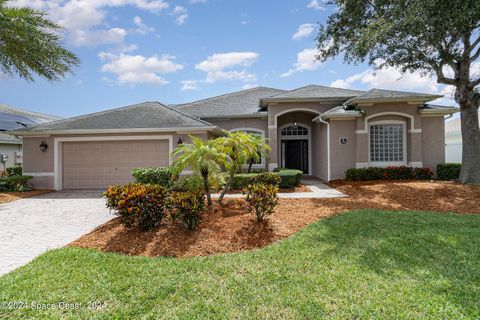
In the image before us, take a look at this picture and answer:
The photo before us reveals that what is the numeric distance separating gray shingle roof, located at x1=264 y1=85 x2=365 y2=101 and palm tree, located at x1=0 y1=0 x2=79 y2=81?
10780 millimetres

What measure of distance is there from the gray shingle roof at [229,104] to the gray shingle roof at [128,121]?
2748mm

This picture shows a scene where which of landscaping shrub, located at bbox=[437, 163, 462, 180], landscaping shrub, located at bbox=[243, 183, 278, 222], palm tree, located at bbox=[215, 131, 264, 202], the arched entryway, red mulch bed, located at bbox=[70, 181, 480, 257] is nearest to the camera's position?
red mulch bed, located at bbox=[70, 181, 480, 257]

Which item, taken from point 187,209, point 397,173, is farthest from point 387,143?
point 187,209

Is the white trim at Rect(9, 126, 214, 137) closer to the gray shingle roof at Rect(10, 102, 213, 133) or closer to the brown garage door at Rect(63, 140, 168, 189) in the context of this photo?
the gray shingle roof at Rect(10, 102, 213, 133)

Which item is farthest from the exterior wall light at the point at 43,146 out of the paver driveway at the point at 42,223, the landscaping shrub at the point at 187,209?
the landscaping shrub at the point at 187,209

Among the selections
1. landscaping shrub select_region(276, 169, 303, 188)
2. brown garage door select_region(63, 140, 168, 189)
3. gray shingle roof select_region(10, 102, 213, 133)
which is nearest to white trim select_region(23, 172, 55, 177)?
brown garage door select_region(63, 140, 168, 189)

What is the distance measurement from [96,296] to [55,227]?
14.5 feet

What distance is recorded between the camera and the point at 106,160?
42.0 ft

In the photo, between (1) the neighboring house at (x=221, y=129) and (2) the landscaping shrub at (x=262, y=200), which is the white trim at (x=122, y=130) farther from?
(2) the landscaping shrub at (x=262, y=200)

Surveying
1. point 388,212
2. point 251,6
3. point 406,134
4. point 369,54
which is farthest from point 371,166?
point 251,6

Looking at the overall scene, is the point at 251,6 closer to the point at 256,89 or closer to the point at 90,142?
the point at 256,89

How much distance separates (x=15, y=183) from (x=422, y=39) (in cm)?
1807

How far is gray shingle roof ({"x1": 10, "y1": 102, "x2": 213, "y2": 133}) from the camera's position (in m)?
12.4

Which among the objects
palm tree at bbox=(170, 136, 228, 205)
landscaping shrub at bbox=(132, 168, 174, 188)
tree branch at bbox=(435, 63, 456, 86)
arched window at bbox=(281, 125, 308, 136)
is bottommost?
landscaping shrub at bbox=(132, 168, 174, 188)
